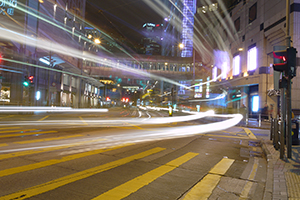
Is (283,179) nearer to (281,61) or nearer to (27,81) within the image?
(281,61)

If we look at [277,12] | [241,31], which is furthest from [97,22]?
[277,12]

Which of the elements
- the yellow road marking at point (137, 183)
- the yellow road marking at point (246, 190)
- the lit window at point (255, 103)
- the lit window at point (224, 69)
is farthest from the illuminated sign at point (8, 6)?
the lit window at point (255, 103)

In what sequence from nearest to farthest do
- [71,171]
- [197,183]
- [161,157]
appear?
[197,183] → [71,171] → [161,157]

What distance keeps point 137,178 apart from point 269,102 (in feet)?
80.5

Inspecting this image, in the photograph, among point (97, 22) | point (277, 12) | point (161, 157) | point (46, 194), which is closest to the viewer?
point (46, 194)

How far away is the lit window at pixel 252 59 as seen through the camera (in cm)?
2644

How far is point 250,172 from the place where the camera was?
5.33 meters

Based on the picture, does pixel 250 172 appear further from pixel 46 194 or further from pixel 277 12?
pixel 277 12

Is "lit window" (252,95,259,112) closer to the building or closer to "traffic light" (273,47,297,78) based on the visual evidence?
"traffic light" (273,47,297,78)

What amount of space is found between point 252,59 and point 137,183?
2753cm

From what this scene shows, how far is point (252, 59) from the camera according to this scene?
2711 centimetres

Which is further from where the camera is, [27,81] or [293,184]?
[27,81]

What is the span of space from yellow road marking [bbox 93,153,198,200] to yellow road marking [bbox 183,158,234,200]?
90 centimetres

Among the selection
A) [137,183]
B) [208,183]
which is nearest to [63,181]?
[137,183]
